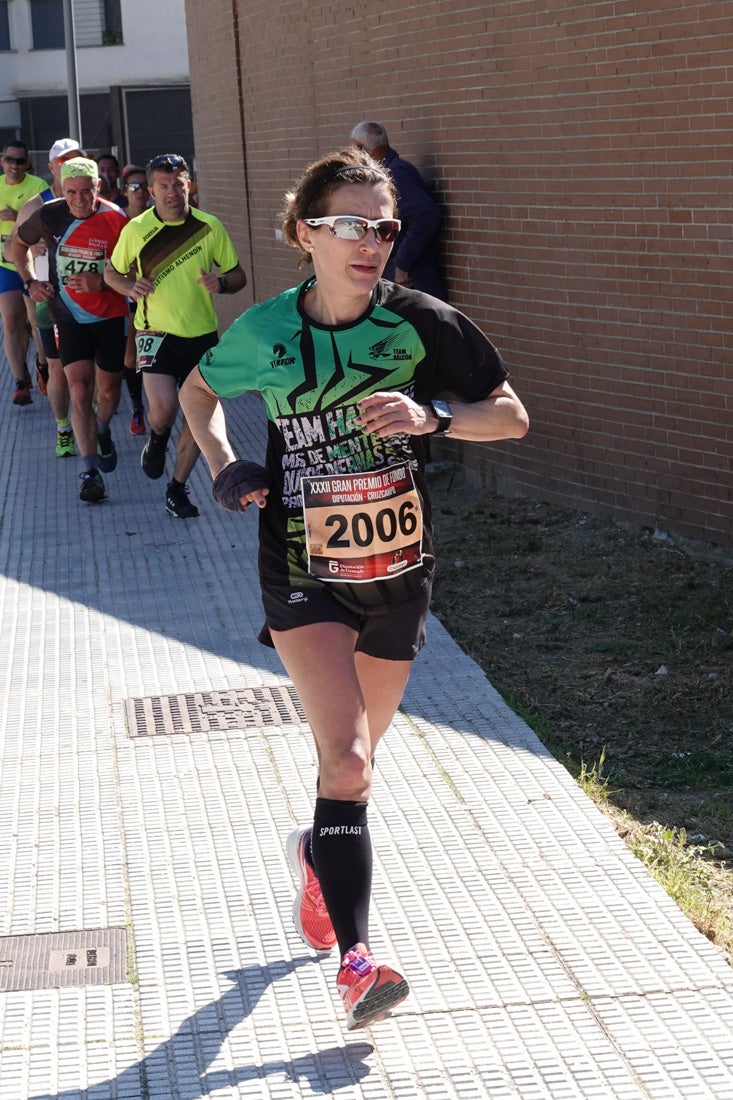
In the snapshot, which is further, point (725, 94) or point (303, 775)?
point (725, 94)

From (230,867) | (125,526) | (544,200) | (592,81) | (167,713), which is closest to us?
(230,867)

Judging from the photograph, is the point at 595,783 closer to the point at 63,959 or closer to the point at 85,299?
the point at 63,959

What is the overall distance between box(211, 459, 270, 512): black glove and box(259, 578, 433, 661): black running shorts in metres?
0.27

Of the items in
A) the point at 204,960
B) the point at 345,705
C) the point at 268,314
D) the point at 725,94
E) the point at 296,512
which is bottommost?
the point at 204,960

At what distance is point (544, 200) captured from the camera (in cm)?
889

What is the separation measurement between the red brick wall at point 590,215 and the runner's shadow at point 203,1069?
4.53m

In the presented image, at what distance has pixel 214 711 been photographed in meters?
6.07

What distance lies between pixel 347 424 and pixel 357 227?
1.50 ft

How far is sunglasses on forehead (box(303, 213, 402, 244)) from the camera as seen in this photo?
147 inches

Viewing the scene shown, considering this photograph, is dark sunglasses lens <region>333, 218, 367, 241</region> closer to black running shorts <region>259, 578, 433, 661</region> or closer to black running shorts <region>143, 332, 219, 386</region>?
black running shorts <region>259, 578, 433, 661</region>

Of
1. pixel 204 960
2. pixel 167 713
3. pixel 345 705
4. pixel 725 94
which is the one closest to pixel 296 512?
pixel 345 705

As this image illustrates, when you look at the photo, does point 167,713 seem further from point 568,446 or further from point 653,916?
point 568,446

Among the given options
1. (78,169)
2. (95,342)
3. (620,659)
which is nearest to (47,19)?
(78,169)

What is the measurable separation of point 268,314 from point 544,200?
532cm
